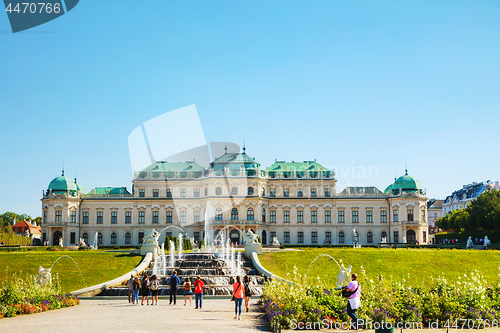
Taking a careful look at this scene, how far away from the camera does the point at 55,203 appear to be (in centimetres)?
7669

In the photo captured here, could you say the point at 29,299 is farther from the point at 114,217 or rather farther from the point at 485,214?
the point at 485,214

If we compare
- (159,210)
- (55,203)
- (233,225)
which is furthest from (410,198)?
(55,203)

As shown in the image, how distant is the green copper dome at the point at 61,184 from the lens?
7790 centimetres

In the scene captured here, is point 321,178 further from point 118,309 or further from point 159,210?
point 118,309

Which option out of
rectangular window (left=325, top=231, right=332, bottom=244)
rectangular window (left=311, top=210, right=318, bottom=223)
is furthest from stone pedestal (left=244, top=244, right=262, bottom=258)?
rectangular window (left=325, top=231, right=332, bottom=244)

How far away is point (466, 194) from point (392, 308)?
11421 cm

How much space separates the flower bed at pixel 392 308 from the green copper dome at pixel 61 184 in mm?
65799

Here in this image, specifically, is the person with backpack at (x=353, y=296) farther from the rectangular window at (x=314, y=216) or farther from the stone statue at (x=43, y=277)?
the rectangular window at (x=314, y=216)

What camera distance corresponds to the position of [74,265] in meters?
41.8

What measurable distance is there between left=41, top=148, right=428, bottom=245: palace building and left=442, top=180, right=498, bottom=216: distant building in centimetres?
4282

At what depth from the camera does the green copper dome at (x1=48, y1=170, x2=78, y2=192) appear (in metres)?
77.9

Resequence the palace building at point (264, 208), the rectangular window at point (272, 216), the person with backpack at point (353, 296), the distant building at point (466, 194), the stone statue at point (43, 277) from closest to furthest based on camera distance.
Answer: the person with backpack at point (353, 296)
the stone statue at point (43, 277)
the palace building at point (264, 208)
the rectangular window at point (272, 216)
the distant building at point (466, 194)

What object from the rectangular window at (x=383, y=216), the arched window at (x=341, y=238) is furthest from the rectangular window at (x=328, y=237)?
the rectangular window at (x=383, y=216)

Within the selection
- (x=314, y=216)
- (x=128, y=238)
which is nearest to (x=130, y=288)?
(x=128, y=238)
